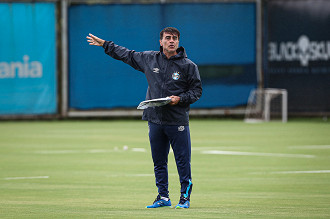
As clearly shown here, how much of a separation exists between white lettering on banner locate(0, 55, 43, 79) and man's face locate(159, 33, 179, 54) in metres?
20.1

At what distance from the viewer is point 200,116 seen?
31.1 m

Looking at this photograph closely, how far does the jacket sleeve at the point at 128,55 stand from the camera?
9836 mm

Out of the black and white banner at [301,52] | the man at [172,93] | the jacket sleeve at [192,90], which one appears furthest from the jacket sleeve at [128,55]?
Result: the black and white banner at [301,52]

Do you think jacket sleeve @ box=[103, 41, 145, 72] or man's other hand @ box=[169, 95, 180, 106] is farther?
jacket sleeve @ box=[103, 41, 145, 72]

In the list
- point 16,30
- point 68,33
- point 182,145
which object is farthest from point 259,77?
point 182,145

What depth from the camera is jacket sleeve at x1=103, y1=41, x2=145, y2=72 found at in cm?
984

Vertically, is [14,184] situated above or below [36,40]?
below

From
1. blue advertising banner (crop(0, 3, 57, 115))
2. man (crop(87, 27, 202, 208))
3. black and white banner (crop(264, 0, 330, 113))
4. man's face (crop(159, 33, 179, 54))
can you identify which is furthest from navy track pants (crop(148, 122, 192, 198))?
black and white banner (crop(264, 0, 330, 113))

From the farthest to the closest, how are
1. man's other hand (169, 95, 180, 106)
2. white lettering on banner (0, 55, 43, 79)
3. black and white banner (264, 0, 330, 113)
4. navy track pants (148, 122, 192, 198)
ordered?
1. black and white banner (264, 0, 330, 113)
2. white lettering on banner (0, 55, 43, 79)
3. navy track pants (148, 122, 192, 198)
4. man's other hand (169, 95, 180, 106)

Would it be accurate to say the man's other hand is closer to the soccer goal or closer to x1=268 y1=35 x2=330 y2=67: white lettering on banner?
the soccer goal

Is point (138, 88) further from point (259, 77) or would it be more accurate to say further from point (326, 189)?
point (326, 189)

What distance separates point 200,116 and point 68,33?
599cm

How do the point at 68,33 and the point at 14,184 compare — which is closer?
the point at 14,184

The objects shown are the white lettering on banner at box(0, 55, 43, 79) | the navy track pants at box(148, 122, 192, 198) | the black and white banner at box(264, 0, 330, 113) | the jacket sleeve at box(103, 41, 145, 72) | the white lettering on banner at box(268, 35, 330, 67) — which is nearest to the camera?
the navy track pants at box(148, 122, 192, 198)
